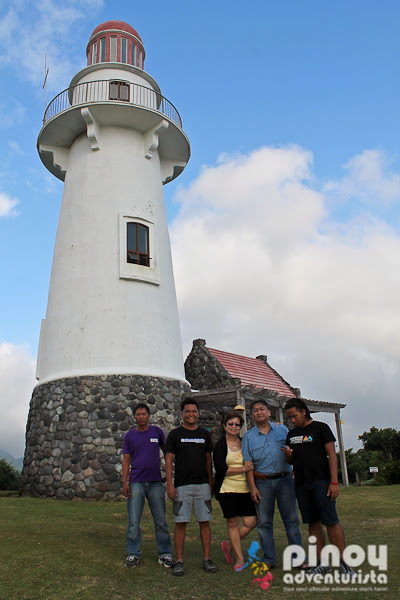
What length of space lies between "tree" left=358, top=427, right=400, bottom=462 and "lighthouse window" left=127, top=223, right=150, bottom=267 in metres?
21.2

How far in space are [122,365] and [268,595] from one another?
28.5 feet

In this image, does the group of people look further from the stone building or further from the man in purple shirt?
the stone building

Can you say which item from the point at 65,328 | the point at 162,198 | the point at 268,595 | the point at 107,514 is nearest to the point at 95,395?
the point at 65,328

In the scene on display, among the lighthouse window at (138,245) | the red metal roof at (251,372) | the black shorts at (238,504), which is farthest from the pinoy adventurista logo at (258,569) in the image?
the red metal roof at (251,372)

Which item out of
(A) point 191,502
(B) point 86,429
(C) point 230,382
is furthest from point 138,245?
(A) point 191,502

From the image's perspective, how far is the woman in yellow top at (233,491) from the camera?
217 inches

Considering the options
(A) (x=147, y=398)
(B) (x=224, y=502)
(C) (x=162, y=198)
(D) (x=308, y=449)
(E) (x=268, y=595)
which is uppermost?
(C) (x=162, y=198)

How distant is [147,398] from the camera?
1284cm

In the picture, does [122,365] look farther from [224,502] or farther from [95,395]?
[224,502]

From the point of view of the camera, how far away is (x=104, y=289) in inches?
523

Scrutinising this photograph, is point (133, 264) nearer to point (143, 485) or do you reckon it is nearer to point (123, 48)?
point (123, 48)

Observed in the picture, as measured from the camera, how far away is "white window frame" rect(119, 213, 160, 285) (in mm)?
13562

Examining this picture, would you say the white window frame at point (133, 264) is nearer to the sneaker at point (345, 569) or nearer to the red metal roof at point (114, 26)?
the red metal roof at point (114, 26)

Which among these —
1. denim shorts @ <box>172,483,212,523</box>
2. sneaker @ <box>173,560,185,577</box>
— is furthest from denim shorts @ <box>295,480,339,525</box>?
sneaker @ <box>173,560,185,577</box>
